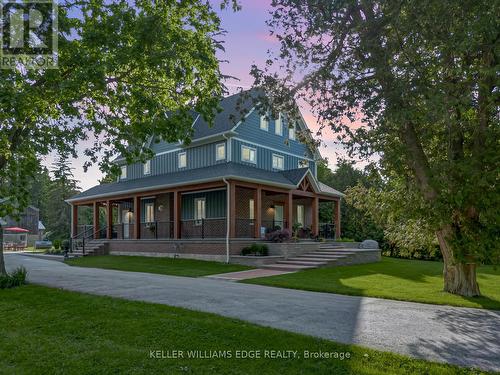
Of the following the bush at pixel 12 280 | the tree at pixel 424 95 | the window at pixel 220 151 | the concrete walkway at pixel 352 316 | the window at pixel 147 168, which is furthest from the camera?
the window at pixel 147 168

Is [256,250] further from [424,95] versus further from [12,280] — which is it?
[424,95]

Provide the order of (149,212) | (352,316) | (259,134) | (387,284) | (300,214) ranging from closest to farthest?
(352,316) → (387,284) → (259,134) → (300,214) → (149,212)

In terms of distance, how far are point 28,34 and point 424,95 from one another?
27.9 ft

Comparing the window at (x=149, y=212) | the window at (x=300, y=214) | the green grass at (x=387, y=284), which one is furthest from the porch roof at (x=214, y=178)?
the green grass at (x=387, y=284)

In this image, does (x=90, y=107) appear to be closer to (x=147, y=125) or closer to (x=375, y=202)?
(x=147, y=125)

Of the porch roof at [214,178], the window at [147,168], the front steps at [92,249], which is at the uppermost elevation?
the window at [147,168]

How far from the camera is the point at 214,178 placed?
18594 mm

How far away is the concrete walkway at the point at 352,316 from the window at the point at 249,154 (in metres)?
11.6

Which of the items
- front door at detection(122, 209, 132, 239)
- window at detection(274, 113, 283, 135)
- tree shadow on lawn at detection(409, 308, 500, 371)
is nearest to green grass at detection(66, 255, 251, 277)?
front door at detection(122, 209, 132, 239)

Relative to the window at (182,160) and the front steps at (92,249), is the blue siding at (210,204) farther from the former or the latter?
the front steps at (92,249)

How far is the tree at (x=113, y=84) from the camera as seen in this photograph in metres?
8.29

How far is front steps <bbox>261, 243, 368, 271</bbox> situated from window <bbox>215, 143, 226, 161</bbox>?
6.89 meters

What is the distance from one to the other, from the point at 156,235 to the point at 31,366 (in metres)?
17.9

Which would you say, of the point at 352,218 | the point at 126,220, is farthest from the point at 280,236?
the point at 126,220
